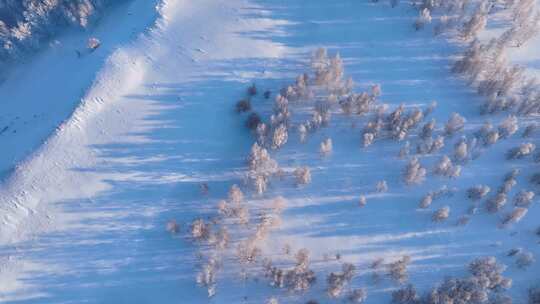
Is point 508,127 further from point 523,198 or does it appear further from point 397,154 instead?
point 397,154

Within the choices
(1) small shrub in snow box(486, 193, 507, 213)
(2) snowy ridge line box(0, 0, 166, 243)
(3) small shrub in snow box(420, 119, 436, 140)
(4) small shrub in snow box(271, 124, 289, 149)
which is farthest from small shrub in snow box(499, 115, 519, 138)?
(2) snowy ridge line box(0, 0, 166, 243)

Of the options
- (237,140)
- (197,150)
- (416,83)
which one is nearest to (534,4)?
(416,83)

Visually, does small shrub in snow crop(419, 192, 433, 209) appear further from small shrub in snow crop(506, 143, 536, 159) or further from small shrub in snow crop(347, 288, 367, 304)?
small shrub in snow crop(347, 288, 367, 304)

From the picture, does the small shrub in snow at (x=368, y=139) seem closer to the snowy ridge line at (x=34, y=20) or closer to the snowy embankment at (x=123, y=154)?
the snowy embankment at (x=123, y=154)

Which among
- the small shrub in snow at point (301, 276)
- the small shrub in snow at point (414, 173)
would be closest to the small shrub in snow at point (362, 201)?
the small shrub in snow at point (414, 173)

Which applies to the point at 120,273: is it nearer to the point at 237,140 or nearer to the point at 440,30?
the point at 237,140
